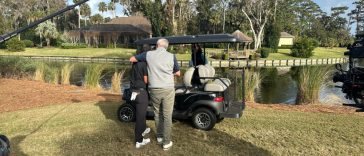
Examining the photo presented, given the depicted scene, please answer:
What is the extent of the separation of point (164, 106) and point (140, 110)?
1.54 ft

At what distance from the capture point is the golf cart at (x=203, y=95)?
7.27m

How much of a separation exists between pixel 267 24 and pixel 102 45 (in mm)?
27851

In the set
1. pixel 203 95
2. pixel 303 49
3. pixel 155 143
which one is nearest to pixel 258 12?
pixel 303 49

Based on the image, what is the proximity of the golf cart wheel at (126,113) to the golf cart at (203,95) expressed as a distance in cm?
31

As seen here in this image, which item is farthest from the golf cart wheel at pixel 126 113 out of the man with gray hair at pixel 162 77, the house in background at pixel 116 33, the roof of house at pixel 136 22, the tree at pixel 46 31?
the tree at pixel 46 31

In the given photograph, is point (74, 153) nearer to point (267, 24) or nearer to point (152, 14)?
point (152, 14)

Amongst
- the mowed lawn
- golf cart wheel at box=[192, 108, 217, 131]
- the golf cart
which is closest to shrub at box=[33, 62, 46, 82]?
the mowed lawn

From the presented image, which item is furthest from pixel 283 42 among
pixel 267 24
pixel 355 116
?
pixel 355 116

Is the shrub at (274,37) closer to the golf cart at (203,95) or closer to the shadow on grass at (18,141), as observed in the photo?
the golf cart at (203,95)

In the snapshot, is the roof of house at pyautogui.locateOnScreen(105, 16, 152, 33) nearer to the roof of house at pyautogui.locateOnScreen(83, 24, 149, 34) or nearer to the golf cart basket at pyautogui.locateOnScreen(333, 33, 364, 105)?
the roof of house at pyautogui.locateOnScreen(83, 24, 149, 34)

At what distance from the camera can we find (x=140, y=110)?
243 inches

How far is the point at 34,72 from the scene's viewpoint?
61.7 feet

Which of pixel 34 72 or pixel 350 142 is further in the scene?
pixel 34 72

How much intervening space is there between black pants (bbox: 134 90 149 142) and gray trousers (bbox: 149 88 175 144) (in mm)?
150
